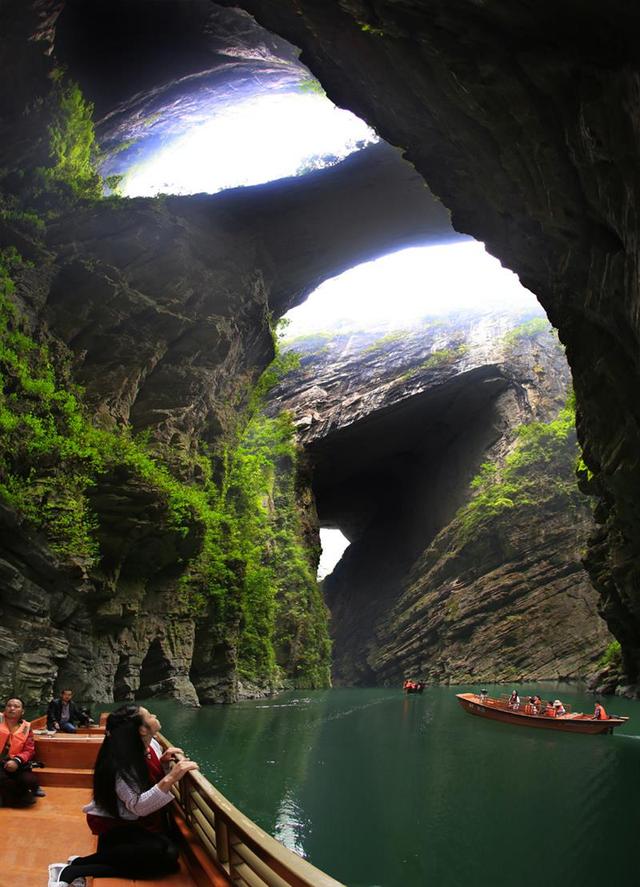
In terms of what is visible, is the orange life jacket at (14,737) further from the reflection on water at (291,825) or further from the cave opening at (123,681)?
the cave opening at (123,681)

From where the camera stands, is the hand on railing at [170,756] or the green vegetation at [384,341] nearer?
the hand on railing at [170,756]

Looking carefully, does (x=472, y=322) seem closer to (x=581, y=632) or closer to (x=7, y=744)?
(x=581, y=632)

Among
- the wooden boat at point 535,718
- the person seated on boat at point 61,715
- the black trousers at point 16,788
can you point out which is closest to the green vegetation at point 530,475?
the wooden boat at point 535,718

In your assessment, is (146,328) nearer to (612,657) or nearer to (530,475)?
(612,657)

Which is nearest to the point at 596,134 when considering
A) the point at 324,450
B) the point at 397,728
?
the point at 397,728

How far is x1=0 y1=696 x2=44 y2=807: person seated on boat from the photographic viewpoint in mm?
4344

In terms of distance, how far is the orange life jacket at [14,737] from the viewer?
4512 mm

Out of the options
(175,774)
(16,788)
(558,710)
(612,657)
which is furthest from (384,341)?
(175,774)

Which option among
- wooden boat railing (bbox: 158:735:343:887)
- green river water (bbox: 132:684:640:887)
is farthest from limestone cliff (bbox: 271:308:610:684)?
wooden boat railing (bbox: 158:735:343:887)

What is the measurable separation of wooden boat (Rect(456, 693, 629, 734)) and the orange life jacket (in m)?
17.2

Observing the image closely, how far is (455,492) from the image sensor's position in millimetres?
46375

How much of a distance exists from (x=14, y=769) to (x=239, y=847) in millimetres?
2412

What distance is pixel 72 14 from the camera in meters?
16.8

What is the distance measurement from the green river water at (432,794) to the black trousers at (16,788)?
3.93 meters
